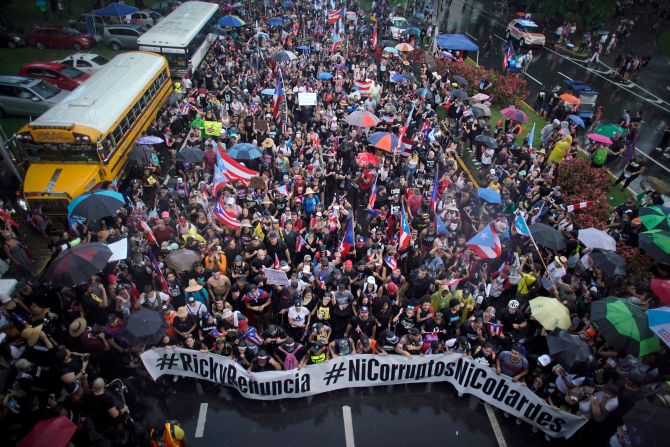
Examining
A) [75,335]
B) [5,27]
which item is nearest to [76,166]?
[75,335]

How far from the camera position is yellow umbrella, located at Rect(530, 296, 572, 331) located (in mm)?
7859

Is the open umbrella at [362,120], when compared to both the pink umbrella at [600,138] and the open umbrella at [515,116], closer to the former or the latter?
the open umbrella at [515,116]

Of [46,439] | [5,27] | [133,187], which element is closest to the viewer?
[46,439]

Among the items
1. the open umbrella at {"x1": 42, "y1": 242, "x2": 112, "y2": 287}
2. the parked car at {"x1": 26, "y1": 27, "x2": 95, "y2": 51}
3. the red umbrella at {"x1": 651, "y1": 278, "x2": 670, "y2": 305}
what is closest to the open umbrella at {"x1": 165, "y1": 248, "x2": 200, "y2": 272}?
the open umbrella at {"x1": 42, "y1": 242, "x2": 112, "y2": 287}

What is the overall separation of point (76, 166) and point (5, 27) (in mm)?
23334

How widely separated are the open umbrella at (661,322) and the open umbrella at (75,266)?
390 inches

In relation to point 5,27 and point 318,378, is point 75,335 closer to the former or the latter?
point 318,378

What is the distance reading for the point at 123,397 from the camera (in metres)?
7.31

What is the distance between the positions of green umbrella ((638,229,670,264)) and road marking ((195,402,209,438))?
32.8 ft

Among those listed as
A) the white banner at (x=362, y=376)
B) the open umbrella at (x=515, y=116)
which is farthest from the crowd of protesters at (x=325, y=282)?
the open umbrella at (x=515, y=116)

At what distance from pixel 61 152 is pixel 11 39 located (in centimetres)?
1964

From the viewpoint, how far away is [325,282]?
9.03 metres

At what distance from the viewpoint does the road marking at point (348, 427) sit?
7.50 meters

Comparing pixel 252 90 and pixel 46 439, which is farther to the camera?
pixel 252 90
